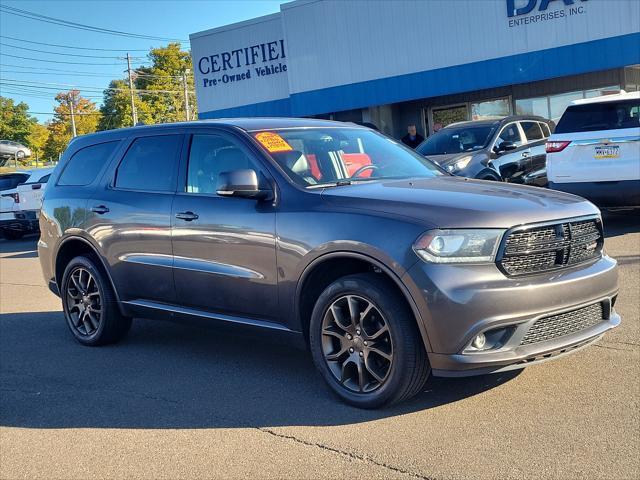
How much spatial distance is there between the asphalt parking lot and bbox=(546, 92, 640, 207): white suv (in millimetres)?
4415

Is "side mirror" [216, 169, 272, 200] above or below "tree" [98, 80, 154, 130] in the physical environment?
below

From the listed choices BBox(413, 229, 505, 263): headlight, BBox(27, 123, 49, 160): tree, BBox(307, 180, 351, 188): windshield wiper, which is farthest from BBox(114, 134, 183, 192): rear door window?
BBox(27, 123, 49, 160): tree

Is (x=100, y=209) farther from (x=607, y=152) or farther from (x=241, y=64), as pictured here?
(x=241, y=64)

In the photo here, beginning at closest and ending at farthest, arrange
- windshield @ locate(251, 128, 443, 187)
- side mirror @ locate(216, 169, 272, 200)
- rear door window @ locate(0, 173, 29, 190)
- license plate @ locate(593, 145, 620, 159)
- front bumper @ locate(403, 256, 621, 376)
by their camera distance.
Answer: front bumper @ locate(403, 256, 621, 376) → side mirror @ locate(216, 169, 272, 200) → windshield @ locate(251, 128, 443, 187) → license plate @ locate(593, 145, 620, 159) → rear door window @ locate(0, 173, 29, 190)

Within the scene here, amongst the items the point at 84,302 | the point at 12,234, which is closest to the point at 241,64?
the point at 12,234

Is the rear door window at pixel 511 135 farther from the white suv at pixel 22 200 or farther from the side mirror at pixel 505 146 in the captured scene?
the white suv at pixel 22 200

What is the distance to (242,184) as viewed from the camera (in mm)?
4629

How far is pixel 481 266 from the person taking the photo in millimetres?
3842

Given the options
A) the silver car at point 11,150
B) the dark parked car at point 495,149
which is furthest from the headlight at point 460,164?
the silver car at point 11,150

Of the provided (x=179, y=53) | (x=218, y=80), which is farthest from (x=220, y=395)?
(x=179, y=53)

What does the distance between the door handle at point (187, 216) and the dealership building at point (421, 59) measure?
15465mm

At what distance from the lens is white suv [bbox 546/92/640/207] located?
984cm

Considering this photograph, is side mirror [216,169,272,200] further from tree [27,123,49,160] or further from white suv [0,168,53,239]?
tree [27,123,49,160]

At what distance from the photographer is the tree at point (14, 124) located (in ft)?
242
